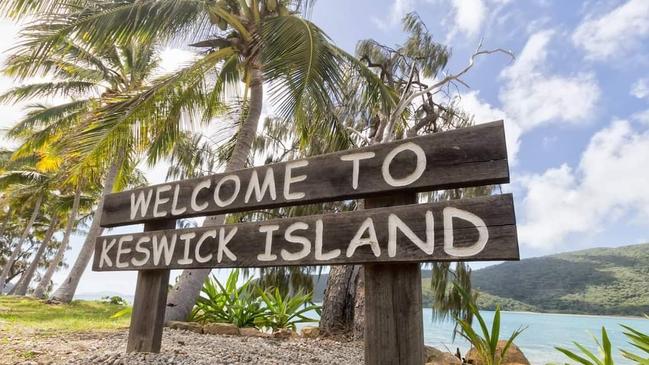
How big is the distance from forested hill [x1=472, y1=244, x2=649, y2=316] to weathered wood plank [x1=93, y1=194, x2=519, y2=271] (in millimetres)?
20191

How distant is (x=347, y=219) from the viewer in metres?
1.73

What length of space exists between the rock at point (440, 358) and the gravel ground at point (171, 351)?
604 millimetres

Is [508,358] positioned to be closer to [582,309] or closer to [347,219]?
[347,219]

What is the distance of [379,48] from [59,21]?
15.3 ft

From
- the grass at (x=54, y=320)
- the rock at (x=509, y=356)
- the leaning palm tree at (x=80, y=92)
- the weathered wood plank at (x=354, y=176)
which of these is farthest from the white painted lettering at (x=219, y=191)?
the leaning palm tree at (x=80, y=92)

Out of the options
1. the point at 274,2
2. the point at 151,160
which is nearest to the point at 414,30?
the point at 274,2

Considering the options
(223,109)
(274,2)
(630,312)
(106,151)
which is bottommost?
(630,312)

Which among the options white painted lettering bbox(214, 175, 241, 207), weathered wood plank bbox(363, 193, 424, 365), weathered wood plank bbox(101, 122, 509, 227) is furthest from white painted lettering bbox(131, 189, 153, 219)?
weathered wood plank bbox(363, 193, 424, 365)

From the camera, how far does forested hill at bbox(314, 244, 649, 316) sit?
2620cm

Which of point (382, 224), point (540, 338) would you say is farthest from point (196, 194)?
point (540, 338)

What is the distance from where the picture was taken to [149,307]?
8.52 ft

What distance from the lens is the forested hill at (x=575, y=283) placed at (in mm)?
26203

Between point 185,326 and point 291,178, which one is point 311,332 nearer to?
point 185,326

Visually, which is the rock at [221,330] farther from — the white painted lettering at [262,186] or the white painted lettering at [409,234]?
the white painted lettering at [409,234]
